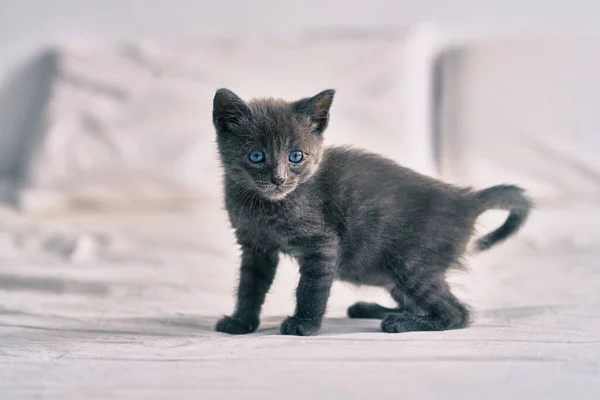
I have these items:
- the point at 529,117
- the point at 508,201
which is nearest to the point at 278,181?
the point at 508,201

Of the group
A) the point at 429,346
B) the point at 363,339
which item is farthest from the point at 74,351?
the point at 429,346

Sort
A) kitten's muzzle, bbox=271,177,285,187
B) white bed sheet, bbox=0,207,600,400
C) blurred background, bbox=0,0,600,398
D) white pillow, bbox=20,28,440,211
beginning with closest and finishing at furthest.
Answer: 1. white bed sheet, bbox=0,207,600,400
2. kitten's muzzle, bbox=271,177,285,187
3. blurred background, bbox=0,0,600,398
4. white pillow, bbox=20,28,440,211

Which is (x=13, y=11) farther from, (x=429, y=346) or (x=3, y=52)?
(x=429, y=346)

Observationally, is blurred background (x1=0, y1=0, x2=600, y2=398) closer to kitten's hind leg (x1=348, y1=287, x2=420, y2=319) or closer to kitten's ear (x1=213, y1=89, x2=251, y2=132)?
kitten's hind leg (x1=348, y1=287, x2=420, y2=319)

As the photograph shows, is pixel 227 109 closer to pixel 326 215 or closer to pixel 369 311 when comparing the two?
pixel 326 215

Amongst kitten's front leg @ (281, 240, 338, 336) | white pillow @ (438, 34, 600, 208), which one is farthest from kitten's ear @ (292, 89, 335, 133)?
white pillow @ (438, 34, 600, 208)
